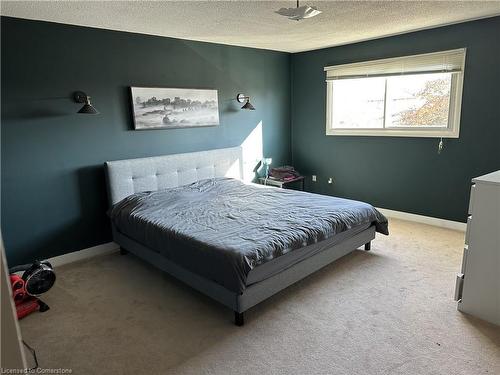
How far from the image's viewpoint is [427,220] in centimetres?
435

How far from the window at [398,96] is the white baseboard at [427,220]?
1.07m

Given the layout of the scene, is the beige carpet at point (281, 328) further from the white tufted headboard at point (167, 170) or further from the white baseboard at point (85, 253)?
the white tufted headboard at point (167, 170)

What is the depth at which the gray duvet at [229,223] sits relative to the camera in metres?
2.38

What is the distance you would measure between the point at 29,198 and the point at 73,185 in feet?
1.34

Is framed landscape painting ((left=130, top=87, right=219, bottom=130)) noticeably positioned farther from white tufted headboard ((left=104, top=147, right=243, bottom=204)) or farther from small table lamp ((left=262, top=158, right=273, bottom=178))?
small table lamp ((left=262, top=158, right=273, bottom=178))

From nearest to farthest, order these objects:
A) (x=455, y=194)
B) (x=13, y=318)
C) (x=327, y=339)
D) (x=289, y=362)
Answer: (x=13, y=318)
(x=289, y=362)
(x=327, y=339)
(x=455, y=194)

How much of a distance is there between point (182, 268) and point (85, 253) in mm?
1579

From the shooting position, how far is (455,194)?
4.06 m

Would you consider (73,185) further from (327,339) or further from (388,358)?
(388,358)

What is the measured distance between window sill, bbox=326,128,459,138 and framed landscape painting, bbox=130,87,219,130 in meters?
1.95

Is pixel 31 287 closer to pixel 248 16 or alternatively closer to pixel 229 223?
pixel 229 223

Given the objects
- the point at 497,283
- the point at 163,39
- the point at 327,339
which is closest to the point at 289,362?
the point at 327,339

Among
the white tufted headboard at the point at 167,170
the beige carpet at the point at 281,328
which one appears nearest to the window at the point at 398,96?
the white tufted headboard at the point at 167,170

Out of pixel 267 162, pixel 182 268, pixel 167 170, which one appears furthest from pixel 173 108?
pixel 182 268
